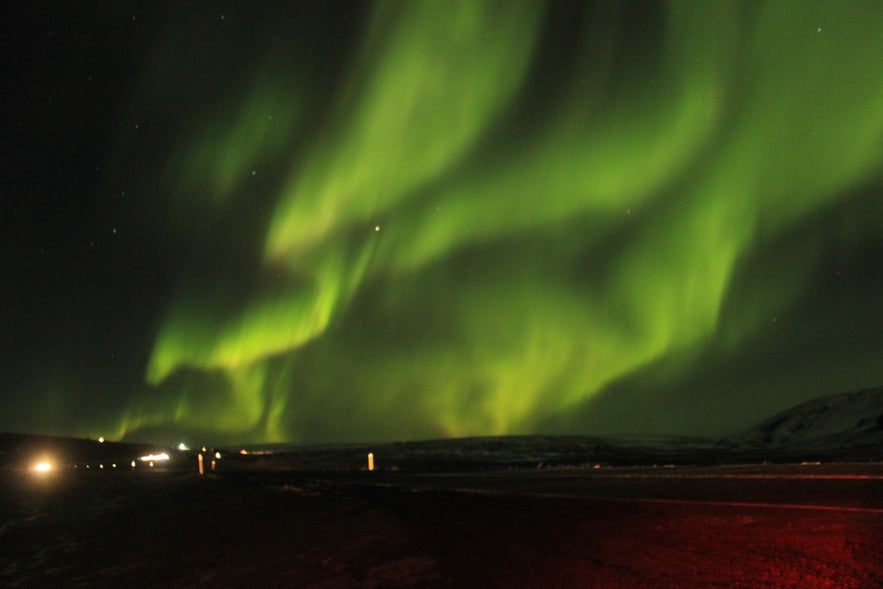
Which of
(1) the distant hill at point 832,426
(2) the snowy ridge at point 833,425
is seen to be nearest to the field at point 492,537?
(1) the distant hill at point 832,426

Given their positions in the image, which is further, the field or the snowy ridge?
the snowy ridge

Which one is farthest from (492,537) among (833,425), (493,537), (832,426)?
(833,425)

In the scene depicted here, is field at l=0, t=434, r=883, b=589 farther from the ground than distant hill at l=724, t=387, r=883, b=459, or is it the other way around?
field at l=0, t=434, r=883, b=589

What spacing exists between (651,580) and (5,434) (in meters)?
158

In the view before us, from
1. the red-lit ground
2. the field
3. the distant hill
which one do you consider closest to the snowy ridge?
the distant hill

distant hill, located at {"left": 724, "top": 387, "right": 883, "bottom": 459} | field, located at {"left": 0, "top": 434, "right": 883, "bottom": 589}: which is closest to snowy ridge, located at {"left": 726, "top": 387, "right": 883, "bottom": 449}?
distant hill, located at {"left": 724, "top": 387, "right": 883, "bottom": 459}

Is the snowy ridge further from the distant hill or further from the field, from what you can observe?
the field

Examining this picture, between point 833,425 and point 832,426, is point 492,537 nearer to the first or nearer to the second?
point 832,426

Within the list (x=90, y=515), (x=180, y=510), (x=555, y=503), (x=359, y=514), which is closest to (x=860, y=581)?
(x=555, y=503)

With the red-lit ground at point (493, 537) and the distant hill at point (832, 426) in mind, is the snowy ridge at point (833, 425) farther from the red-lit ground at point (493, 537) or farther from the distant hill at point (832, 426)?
the red-lit ground at point (493, 537)

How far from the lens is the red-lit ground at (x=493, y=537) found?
1091cm

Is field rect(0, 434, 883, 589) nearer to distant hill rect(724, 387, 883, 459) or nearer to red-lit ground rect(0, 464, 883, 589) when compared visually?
red-lit ground rect(0, 464, 883, 589)

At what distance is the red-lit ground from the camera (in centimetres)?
1091

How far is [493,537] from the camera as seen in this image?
14586mm
